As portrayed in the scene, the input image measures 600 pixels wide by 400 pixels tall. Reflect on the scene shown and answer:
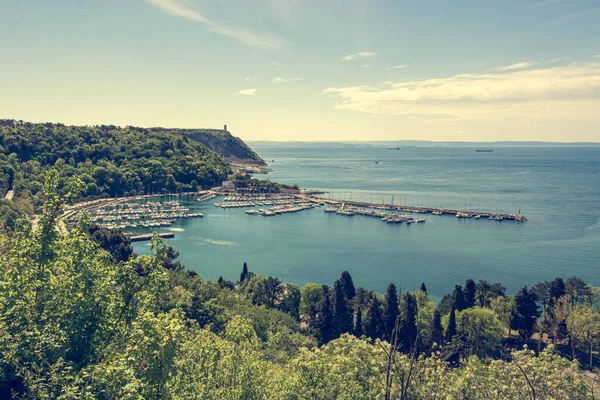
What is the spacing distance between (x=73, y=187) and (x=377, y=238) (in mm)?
52952

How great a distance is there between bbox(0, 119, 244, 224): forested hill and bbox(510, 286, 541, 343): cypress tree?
6076 centimetres

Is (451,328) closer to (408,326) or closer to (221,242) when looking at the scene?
(408,326)

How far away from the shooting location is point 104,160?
93.3m

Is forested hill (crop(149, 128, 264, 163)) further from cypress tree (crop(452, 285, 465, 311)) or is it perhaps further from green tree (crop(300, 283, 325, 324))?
cypress tree (crop(452, 285, 465, 311))

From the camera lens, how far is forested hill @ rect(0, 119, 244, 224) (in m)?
75.6

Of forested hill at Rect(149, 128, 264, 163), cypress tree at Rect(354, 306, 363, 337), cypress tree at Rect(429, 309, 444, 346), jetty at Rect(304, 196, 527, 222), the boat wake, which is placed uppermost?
forested hill at Rect(149, 128, 264, 163)

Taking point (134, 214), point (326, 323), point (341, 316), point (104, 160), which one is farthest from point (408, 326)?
point (104, 160)

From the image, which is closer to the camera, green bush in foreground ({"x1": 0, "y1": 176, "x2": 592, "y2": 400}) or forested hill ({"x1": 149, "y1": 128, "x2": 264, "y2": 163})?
green bush in foreground ({"x1": 0, "y1": 176, "x2": 592, "y2": 400})

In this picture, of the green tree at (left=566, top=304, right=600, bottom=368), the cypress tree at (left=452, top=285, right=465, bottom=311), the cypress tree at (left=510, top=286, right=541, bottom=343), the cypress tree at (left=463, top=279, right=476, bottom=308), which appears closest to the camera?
the green tree at (left=566, top=304, right=600, bottom=368)

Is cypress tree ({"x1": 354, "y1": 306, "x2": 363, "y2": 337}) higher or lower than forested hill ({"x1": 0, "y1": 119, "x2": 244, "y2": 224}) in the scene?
lower

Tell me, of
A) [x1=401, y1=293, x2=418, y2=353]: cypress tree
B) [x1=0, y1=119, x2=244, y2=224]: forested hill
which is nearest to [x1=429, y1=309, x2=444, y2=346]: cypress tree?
[x1=401, y1=293, x2=418, y2=353]: cypress tree


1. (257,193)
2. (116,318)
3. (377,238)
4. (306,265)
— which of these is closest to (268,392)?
(116,318)

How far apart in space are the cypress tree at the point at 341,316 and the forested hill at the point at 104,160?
50.8 m

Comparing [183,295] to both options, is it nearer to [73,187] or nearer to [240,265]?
[73,187]
